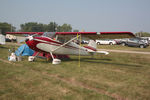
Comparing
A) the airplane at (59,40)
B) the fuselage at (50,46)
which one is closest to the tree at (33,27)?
the fuselage at (50,46)

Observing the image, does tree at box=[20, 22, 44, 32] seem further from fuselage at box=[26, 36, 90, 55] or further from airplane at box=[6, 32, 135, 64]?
airplane at box=[6, 32, 135, 64]

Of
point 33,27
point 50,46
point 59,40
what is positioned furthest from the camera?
point 33,27

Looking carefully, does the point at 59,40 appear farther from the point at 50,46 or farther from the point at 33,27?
the point at 33,27

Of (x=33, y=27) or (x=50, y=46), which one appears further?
(x=33, y=27)

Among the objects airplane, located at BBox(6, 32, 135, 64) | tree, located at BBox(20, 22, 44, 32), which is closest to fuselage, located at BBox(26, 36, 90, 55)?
airplane, located at BBox(6, 32, 135, 64)

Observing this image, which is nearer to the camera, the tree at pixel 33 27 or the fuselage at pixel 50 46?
the fuselage at pixel 50 46

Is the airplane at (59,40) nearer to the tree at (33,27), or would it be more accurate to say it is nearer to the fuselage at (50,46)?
the fuselage at (50,46)

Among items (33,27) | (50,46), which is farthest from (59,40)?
(33,27)

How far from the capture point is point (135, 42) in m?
27.7

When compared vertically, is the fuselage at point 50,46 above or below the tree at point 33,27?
below

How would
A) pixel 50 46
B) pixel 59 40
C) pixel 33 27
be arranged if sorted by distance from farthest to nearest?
pixel 33 27 < pixel 59 40 < pixel 50 46

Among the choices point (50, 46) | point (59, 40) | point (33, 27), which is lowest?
point (50, 46)

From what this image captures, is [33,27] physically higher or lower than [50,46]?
higher

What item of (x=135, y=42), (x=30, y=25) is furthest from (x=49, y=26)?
(x=135, y=42)
